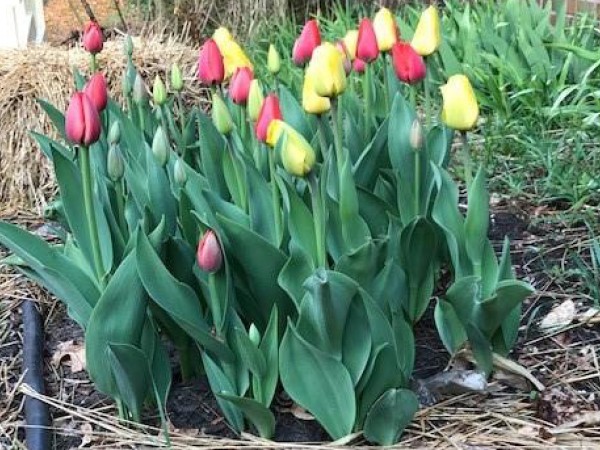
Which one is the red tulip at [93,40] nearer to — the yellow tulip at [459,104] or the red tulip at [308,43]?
the red tulip at [308,43]

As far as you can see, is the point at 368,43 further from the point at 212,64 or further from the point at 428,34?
the point at 212,64

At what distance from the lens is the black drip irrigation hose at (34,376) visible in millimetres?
2010

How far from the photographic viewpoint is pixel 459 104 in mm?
1868

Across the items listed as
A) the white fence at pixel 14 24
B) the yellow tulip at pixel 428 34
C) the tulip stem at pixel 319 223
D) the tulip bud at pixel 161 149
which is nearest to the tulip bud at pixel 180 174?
the tulip bud at pixel 161 149

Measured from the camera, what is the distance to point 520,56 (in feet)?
12.9

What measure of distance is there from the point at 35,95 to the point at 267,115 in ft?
7.14

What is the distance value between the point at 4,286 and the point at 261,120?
1.21 meters

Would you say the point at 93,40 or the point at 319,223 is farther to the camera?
the point at 93,40

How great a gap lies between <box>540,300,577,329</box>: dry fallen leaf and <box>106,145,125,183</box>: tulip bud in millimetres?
944

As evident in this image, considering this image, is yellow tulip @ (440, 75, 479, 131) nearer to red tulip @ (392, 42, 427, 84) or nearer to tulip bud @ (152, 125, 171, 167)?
red tulip @ (392, 42, 427, 84)

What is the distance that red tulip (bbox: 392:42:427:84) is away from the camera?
207cm

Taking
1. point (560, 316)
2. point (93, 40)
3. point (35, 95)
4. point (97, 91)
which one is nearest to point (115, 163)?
point (97, 91)

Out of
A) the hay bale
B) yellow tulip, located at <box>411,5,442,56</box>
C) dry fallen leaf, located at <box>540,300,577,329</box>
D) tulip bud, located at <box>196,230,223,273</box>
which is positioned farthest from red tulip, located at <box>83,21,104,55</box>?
dry fallen leaf, located at <box>540,300,577,329</box>

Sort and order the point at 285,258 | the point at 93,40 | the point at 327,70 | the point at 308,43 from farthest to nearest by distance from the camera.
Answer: the point at 93,40, the point at 308,43, the point at 285,258, the point at 327,70
